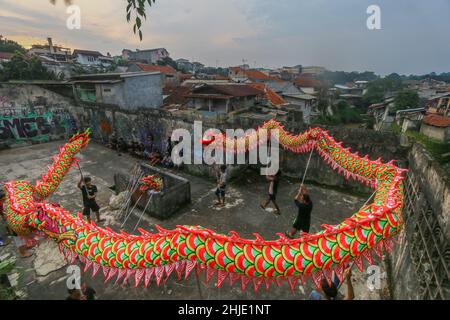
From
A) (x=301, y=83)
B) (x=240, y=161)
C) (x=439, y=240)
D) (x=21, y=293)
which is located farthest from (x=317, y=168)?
(x=301, y=83)

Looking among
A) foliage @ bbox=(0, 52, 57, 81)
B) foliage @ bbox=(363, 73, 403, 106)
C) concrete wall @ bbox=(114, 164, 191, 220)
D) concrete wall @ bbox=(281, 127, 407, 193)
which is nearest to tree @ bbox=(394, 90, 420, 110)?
foliage @ bbox=(363, 73, 403, 106)

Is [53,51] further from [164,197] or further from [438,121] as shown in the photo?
[438,121]

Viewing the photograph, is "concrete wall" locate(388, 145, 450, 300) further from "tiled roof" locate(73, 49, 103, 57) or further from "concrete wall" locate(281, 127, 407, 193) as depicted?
"tiled roof" locate(73, 49, 103, 57)

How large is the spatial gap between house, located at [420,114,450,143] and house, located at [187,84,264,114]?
17.8m

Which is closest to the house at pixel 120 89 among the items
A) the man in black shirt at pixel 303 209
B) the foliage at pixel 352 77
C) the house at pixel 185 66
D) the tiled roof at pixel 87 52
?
the man in black shirt at pixel 303 209

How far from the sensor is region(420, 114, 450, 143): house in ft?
72.7

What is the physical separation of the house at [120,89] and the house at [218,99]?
3.37 meters

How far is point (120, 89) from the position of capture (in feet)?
57.0

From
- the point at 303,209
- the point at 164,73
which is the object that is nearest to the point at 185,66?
the point at 164,73

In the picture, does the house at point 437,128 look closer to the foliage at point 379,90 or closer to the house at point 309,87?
the house at point 309,87

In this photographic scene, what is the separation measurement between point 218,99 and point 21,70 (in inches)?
821

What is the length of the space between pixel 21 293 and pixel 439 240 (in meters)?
7.02
